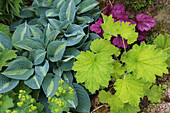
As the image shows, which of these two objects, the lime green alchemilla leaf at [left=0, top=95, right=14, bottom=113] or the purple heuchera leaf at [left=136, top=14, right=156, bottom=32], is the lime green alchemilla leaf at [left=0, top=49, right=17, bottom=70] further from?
the purple heuchera leaf at [left=136, top=14, right=156, bottom=32]

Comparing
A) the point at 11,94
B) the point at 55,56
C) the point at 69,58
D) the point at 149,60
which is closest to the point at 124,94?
the point at 149,60

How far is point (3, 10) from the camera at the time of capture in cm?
212

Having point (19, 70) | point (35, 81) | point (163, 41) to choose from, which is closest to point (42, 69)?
point (35, 81)

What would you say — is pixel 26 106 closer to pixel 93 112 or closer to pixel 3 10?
pixel 93 112

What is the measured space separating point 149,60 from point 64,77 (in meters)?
1.09

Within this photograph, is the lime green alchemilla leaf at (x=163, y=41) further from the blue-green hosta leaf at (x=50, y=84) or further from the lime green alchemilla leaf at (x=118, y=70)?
the blue-green hosta leaf at (x=50, y=84)

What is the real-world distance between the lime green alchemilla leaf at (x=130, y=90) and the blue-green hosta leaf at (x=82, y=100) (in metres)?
0.47

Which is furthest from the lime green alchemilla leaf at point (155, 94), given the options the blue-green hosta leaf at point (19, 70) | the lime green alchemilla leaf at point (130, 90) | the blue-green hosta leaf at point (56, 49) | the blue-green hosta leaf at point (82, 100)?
the blue-green hosta leaf at point (19, 70)

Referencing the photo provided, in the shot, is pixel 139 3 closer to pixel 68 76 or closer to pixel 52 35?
pixel 52 35

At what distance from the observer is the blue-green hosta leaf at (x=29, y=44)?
1.91 m

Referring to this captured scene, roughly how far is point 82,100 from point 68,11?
1264 millimetres

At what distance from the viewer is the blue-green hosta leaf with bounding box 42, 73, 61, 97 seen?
1.87 m

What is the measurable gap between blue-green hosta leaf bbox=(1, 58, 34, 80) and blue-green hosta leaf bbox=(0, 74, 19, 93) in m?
0.09

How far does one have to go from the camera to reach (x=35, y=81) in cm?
183
